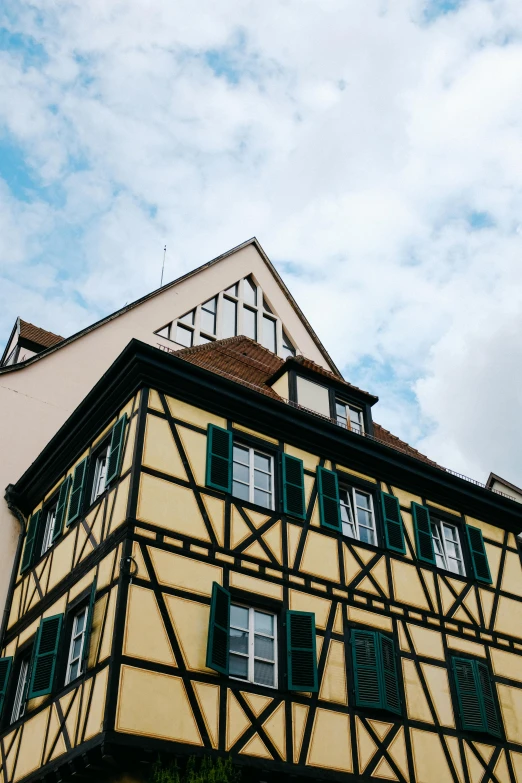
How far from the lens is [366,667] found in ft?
46.6

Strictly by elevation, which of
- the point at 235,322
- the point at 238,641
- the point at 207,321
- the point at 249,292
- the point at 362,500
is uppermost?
the point at 249,292

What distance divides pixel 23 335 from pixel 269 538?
396 inches

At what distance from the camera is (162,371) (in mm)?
14875

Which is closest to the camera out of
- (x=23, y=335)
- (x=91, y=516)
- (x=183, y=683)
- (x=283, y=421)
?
(x=183, y=683)

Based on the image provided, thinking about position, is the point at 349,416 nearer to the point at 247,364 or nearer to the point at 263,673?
the point at 247,364

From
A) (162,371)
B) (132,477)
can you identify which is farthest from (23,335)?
(132,477)

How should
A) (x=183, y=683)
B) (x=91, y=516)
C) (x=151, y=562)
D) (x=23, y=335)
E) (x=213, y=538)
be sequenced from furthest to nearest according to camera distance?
(x=23, y=335), (x=91, y=516), (x=213, y=538), (x=151, y=562), (x=183, y=683)

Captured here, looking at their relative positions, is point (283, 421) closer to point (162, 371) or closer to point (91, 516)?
point (162, 371)

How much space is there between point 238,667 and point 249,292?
1406 centimetres

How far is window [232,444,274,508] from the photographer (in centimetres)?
1502

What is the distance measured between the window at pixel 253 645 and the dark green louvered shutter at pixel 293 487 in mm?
1966

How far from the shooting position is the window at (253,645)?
1302cm

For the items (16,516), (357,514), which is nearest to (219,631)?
(357,514)

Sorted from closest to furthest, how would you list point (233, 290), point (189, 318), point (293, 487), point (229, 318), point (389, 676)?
point (389, 676) < point (293, 487) < point (189, 318) < point (229, 318) < point (233, 290)
